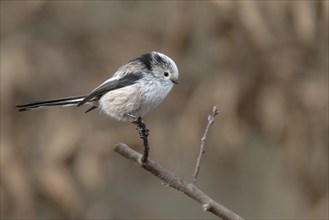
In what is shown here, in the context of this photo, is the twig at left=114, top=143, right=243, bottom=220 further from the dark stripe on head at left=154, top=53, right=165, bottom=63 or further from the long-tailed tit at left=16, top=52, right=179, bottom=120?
the dark stripe on head at left=154, top=53, right=165, bottom=63

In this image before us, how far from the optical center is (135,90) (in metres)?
2.05

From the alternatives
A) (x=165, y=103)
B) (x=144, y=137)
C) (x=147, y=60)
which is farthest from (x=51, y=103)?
(x=165, y=103)

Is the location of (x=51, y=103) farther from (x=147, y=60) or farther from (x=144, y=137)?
(x=144, y=137)

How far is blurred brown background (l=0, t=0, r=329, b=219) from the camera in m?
4.04

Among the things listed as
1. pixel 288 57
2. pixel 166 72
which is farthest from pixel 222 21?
pixel 166 72

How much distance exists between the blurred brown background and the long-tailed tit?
5.65 feet

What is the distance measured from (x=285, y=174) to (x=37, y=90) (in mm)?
1545

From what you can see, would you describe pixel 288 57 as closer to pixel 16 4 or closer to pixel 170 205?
pixel 170 205

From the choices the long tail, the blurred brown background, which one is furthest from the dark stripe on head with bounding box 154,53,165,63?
the blurred brown background

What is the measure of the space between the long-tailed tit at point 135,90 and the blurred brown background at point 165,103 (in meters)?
1.72

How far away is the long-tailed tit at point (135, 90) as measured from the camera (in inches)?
78.9

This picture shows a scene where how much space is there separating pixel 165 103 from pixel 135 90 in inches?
91.8

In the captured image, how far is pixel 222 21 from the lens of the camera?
4051 mm

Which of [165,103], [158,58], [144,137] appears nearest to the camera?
[144,137]
